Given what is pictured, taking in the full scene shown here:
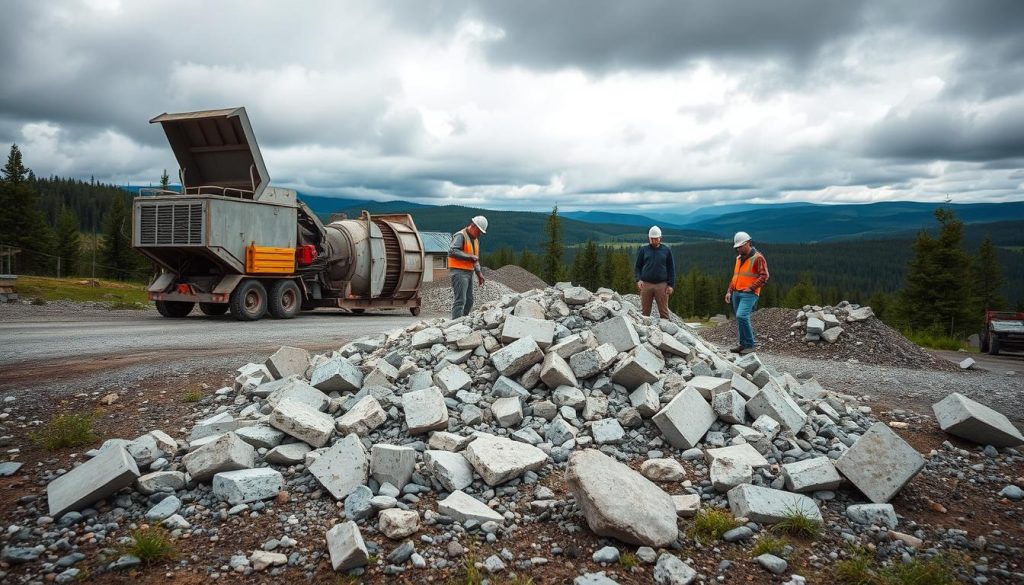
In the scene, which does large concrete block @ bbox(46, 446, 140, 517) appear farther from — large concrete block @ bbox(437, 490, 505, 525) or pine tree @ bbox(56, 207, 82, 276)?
pine tree @ bbox(56, 207, 82, 276)

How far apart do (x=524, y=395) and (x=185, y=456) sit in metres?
3.03

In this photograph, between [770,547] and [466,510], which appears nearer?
[770,547]

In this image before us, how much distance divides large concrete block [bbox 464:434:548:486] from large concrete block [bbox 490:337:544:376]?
1203 millimetres

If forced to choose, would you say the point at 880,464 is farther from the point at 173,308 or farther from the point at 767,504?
the point at 173,308

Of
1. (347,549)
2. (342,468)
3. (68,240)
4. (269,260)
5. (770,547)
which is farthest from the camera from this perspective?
(68,240)

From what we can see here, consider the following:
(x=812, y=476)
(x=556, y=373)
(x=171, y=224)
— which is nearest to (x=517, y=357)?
(x=556, y=373)

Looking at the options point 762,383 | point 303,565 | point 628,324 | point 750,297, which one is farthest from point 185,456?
point 750,297

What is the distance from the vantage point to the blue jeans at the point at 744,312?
32.8 ft

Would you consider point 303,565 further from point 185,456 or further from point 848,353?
point 848,353

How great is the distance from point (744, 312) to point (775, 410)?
15.6 ft

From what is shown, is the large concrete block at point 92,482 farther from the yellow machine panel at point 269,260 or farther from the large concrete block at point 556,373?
the yellow machine panel at point 269,260

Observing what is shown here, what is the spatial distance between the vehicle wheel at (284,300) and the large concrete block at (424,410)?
34.0 feet

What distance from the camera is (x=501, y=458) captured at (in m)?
4.55

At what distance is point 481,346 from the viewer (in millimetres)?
6648
